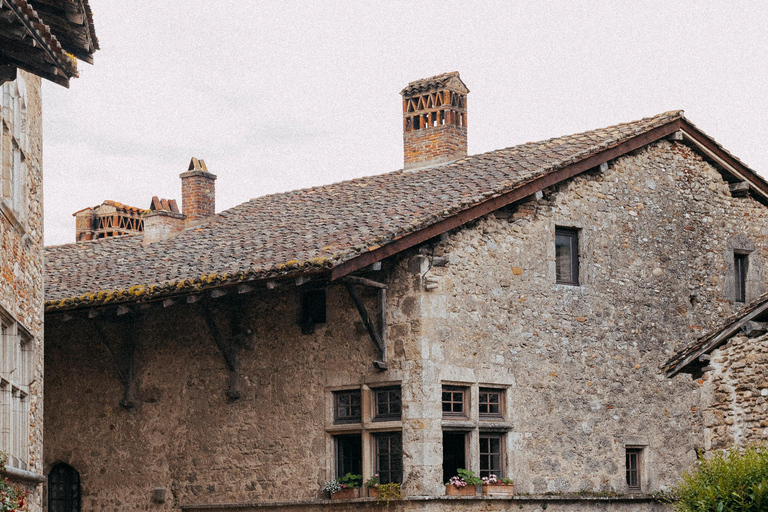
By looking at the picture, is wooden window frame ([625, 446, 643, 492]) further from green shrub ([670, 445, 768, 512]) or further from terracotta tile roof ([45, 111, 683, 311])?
green shrub ([670, 445, 768, 512])

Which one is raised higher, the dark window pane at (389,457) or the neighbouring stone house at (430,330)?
the neighbouring stone house at (430,330)

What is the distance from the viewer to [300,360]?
15039mm

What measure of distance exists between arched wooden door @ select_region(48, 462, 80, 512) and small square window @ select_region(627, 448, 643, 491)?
7970 mm

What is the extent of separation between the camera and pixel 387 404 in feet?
47.0

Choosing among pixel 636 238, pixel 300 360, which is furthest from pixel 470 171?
pixel 300 360

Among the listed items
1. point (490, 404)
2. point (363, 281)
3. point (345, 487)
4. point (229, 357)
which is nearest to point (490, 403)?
point (490, 404)

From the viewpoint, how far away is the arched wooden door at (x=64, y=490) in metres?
17.3

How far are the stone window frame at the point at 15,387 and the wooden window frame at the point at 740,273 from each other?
10.8 metres

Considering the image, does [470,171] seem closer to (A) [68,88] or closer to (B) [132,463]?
(B) [132,463]

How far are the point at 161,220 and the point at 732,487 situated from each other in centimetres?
1139

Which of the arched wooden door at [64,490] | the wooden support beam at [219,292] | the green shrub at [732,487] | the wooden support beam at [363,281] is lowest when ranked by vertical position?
the arched wooden door at [64,490]

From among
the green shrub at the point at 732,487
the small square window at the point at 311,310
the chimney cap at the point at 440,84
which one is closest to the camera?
the green shrub at the point at 732,487

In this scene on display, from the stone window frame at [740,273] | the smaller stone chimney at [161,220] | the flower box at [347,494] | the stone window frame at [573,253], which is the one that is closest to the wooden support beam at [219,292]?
the flower box at [347,494]

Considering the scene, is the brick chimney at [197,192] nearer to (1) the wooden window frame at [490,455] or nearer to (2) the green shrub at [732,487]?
(1) the wooden window frame at [490,455]
